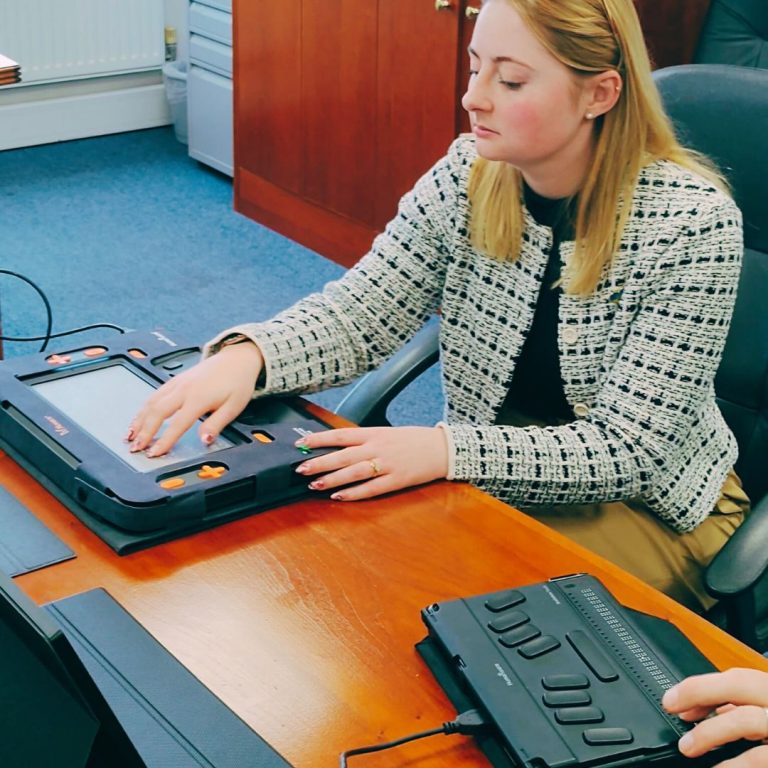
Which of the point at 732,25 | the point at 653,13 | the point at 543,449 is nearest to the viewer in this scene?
the point at 543,449

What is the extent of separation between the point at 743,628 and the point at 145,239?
8.46ft

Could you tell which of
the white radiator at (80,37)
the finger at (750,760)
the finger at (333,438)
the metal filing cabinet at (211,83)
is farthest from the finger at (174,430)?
the white radiator at (80,37)

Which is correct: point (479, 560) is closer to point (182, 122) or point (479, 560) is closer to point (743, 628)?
point (743, 628)

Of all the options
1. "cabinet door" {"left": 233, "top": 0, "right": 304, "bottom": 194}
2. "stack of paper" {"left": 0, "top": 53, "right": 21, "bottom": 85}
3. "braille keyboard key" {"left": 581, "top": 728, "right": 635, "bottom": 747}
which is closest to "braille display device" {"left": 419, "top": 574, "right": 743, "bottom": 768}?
"braille keyboard key" {"left": 581, "top": 728, "right": 635, "bottom": 747}

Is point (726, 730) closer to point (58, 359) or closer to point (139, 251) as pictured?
point (58, 359)

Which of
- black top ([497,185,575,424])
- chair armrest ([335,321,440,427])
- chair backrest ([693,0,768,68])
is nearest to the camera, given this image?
black top ([497,185,575,424])

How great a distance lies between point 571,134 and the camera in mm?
1345

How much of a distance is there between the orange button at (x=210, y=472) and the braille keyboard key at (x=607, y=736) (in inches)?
16.6

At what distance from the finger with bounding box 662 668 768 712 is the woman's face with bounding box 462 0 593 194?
2.11 ft

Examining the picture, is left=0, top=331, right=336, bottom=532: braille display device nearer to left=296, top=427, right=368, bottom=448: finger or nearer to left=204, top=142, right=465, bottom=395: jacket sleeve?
left=296, top=427, right=368, bottom=448: finger

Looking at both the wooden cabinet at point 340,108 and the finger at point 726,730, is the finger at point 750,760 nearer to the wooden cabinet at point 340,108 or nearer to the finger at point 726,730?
the finger at point 726,730

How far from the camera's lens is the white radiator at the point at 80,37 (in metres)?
3.96

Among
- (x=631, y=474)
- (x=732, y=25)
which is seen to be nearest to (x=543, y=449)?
(x=631, y=474)

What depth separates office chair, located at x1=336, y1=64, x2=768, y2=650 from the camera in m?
1.44
